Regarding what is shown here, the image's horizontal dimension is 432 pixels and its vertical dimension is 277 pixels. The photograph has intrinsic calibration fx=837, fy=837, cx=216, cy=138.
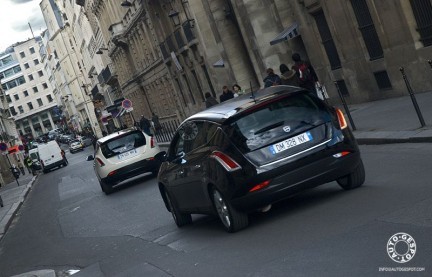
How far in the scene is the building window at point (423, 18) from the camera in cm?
1903

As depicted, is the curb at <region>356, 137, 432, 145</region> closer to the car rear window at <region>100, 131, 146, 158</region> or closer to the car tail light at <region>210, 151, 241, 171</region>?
the car tail light at <region>210, 151, 241, 171</region>

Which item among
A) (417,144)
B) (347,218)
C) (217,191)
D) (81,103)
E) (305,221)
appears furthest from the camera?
(81,103)

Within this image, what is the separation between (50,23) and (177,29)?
11799cm

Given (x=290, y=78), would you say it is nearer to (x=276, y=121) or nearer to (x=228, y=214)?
(x=276, y=121)

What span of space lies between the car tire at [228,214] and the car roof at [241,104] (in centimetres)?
91

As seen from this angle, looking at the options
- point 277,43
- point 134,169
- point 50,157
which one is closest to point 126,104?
point 277,43

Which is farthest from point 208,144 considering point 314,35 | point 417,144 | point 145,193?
point 314,35

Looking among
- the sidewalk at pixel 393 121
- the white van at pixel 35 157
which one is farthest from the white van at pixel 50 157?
the sidewalk at pixel 393 121

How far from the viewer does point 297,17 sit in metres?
27.3

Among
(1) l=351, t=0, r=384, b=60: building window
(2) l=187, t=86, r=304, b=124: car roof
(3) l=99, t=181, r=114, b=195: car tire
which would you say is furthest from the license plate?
(3) l=99, t=181, r=114, b=195: car tire

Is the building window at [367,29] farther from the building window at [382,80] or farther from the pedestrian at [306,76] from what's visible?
the pedestrian at [306,76]

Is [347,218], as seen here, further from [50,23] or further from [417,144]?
[50,23]

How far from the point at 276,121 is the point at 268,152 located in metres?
0.44

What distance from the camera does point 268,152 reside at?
9.60 meters
